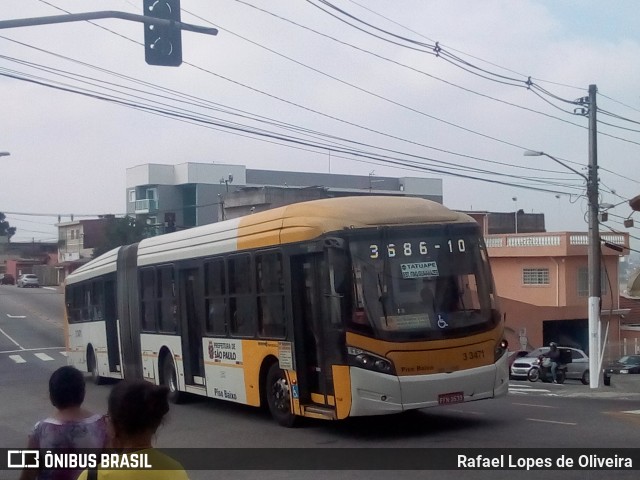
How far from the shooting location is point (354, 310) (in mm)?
12070

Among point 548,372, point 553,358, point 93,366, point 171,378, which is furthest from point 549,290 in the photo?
point 171,378

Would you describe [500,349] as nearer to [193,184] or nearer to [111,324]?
[111,324]

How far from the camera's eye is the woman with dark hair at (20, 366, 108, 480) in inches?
220

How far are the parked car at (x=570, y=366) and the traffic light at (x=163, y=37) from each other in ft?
82.7

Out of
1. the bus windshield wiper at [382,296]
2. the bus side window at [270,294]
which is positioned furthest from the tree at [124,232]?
the bus windshield wiper at [382,296]

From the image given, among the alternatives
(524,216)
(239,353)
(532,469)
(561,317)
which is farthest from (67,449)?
(524,216)

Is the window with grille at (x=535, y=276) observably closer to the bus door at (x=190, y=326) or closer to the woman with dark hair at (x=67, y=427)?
the bus door at (x=190, y=326)

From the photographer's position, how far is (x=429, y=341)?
12148 millimetres

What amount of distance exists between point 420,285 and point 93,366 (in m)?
15.1

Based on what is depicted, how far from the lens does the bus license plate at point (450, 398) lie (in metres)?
12.2

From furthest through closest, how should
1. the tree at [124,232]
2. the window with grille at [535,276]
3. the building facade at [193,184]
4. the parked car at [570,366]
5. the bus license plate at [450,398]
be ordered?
the building facade at [193,184], the window with grille at [535,276], the tree at [124,232], the parked car at [570,366], the bus license plate at [450,398]

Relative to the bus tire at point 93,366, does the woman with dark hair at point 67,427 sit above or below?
above

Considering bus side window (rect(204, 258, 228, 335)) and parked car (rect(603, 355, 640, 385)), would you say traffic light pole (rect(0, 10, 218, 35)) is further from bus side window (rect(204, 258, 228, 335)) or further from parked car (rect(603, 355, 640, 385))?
parked car (rect(603, 355, 640, 385))

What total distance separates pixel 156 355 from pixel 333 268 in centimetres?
780
